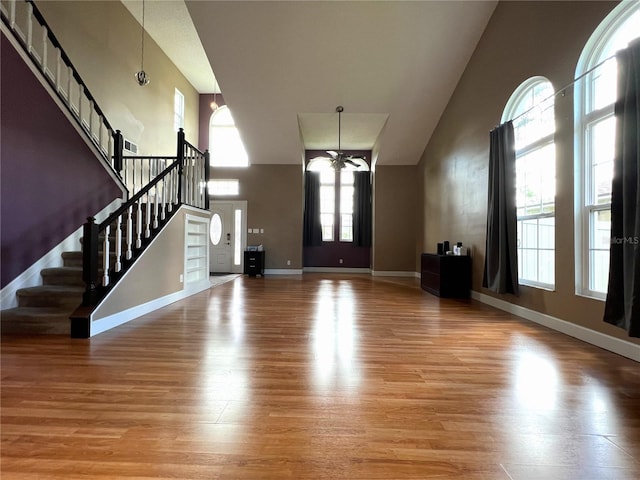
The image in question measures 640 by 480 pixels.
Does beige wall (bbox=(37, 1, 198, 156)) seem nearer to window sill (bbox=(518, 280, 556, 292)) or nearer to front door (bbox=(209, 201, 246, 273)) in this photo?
→ front door (bbox=(209, 201, 246, 273))

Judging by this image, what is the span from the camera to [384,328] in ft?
11.4

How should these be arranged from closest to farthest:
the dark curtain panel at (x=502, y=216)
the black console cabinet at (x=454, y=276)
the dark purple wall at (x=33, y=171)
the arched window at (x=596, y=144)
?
the arched window at (x=596, y=144), the dark purple wall at (x=33, y=171), the dark curtain panel at (x=502, y=216), the black console cabinet at (x=454, y=276)

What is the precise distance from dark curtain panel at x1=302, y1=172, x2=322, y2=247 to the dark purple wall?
6474 millimetres

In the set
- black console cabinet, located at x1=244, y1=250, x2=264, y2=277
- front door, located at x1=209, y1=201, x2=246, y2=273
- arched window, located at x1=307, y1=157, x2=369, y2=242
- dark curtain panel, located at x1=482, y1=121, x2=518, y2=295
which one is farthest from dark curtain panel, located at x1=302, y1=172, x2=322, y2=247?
dark curtain panel, located at x1=482, y1=121, x2=518, y2=295

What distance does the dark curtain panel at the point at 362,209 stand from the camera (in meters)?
10.2

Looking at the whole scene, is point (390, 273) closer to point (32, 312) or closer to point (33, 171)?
point (32, 312)

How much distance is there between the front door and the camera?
30.8ft

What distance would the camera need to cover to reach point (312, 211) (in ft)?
33.4

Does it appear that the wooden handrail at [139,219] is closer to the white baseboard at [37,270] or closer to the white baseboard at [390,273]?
the white baseboard at [37,270]

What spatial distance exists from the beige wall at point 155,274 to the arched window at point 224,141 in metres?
5.06

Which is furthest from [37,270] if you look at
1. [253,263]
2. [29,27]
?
[253,263]

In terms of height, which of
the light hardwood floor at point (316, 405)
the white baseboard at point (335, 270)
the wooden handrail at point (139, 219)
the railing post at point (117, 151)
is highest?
the railing post at point (117, 151)

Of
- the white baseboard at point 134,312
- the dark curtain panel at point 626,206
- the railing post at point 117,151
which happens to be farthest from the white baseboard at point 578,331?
the railing post at point 117,151

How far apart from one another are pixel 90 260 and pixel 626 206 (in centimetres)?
496
